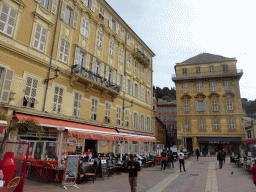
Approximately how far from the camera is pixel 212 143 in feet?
117

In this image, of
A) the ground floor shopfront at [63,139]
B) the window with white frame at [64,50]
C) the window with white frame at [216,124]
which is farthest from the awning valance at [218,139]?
the window with white frame at [64,50]

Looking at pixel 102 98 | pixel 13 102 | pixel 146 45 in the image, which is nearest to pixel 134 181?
pixel 13 102

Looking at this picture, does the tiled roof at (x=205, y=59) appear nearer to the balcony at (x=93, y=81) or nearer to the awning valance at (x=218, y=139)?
the awning valance at (x=218, y=139)

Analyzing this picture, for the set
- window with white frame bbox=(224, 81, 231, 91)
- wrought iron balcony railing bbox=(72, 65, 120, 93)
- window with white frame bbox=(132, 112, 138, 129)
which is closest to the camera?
wrought iron balcony railing bbox=(72, 65, 120, 93)

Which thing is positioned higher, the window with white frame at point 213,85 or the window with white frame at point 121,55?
the window with white frame at point 213,85

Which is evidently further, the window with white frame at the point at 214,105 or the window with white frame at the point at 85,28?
the window with white frame at the point at 214,105

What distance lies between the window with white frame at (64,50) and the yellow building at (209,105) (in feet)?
92.8

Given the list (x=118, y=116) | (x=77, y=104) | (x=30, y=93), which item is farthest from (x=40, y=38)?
(x=118, y=116)

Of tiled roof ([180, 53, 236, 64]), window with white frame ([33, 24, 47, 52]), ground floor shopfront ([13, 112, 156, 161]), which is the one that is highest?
tiled roof ([180, 53, 236, 64])

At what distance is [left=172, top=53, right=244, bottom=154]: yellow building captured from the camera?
1391 inches

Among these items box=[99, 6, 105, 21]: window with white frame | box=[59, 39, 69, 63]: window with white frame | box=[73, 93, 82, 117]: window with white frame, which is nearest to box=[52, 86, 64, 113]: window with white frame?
box=[73, 93, 82, 117]: window with white frame

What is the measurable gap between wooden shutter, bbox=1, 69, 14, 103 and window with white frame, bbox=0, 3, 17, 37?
2.49m

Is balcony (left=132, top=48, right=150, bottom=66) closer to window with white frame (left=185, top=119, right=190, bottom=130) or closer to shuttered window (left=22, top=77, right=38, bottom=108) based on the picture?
shuttered window (left=22, top=77, right=38, bottom=108)

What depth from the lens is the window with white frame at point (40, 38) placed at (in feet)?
42.2
